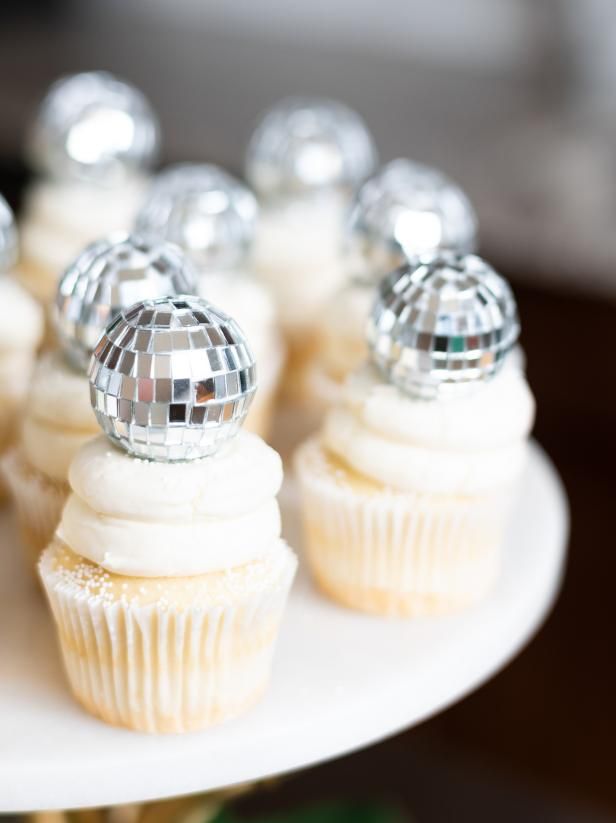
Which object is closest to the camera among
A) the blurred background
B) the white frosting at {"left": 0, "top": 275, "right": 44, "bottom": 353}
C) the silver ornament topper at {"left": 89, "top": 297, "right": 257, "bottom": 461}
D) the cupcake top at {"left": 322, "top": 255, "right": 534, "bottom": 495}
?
A: the silver ornament topper at {"left": 89, "top": 297, "right": 257, "bottom": 461}

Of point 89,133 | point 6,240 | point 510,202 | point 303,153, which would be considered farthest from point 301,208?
point 510,202

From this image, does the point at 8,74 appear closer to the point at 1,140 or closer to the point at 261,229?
the point at 1,140

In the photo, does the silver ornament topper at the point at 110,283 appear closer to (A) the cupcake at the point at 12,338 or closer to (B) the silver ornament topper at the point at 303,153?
(A) the cupcake at the point at 12,338

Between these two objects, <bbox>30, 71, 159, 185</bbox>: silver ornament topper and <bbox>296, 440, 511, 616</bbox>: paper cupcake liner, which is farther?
<bbox>30, 71, 159, 185</bbox>: silver ornament topper

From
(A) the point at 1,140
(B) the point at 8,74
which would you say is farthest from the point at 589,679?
(B) the point at 8,74

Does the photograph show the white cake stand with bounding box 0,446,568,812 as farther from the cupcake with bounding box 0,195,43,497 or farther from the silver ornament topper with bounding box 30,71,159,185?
the silver ornament topper with bounding box 30,71,159,185

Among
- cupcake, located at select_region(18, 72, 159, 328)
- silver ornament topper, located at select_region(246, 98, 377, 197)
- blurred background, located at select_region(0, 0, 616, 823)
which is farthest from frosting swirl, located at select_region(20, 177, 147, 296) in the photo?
blurred background, located at select_region(0, 0, 616, 823)

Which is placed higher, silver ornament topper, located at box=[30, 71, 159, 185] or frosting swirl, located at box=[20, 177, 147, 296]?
silver ornament topper, located at box=[30, 71, 159, 185]

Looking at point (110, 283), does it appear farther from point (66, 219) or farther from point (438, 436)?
point (66, 219)
